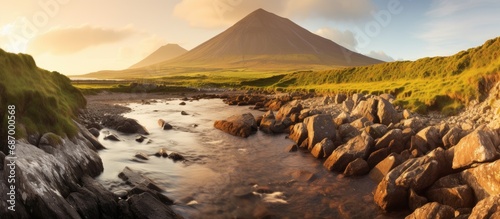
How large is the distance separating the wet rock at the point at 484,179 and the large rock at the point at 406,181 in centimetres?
126

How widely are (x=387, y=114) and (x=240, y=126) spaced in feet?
42.7

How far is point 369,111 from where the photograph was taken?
27062mm

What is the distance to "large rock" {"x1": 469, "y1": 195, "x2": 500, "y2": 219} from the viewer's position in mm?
9477

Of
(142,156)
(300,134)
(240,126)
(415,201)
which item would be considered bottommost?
(142,156)

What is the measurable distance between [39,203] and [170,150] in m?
14.7

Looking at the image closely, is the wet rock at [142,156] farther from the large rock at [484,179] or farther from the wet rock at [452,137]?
the wet rock at [452,137]

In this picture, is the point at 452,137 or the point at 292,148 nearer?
the point at 452,137

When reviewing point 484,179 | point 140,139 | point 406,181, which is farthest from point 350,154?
point 140,139

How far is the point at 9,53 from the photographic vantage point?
61.1 feet

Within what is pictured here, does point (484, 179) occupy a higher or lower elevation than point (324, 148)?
higher

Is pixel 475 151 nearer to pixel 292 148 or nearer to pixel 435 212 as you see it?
pixel 435 212

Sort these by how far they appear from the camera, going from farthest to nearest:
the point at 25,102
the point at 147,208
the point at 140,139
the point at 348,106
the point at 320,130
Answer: the point at 348,106 → the point at 140,139 → the point at 320,130 → the point at 25,102 → the point at 147,208

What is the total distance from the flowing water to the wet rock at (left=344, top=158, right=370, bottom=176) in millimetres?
568

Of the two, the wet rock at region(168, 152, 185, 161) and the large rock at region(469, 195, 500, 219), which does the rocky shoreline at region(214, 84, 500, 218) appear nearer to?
the large rock at region(469, 195, 500, 219)
